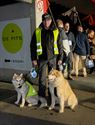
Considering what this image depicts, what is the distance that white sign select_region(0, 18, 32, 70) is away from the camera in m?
10.1

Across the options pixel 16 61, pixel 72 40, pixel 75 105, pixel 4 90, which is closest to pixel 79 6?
pixel 72 40

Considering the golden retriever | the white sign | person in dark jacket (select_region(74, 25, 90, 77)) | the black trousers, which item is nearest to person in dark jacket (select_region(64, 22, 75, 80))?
person in dark jacket (select_region(74, 25, 90, 77))

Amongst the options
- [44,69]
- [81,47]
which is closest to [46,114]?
[44,69]

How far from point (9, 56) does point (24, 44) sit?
33.4 inches

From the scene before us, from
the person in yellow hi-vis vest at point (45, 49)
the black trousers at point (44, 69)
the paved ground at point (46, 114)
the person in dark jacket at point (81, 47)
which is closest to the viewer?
the paved ground at point (46, 114)

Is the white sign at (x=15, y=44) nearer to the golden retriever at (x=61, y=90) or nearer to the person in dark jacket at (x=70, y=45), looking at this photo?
the person in dark jacket at (x=70, y=45)

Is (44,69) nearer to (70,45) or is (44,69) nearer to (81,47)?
(70,45)

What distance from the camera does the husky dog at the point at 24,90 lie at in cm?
764

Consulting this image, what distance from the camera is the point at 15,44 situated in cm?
1053

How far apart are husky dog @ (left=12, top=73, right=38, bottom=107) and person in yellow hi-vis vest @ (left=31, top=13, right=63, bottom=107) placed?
0.23 meters

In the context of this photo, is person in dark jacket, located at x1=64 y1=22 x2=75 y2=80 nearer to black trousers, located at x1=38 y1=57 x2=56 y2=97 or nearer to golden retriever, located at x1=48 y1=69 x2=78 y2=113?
black trousers, located at x1=38 y1=57 x2=56 y2=97

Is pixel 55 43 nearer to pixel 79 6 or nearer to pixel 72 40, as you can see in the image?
pixel 72 40

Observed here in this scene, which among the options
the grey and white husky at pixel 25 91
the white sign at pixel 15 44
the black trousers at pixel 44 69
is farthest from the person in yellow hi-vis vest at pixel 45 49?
the white sign at pixel 15 44

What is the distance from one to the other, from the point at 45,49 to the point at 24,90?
1047 millimetres
